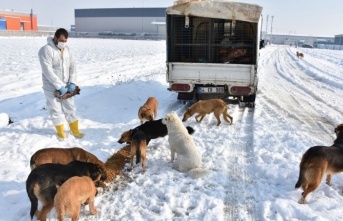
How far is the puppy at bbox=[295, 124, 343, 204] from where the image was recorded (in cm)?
394

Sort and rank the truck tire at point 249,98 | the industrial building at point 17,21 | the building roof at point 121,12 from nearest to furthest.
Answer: the truck tire at point 249,98 < the industrial building at point 17,21 < the building roof at point 121,12

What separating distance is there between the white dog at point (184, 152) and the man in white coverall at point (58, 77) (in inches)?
93.8

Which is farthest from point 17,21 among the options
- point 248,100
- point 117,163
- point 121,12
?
point 117,163

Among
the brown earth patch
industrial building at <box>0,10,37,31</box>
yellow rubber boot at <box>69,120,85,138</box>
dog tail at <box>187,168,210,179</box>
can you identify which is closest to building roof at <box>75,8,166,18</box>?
industrial building at <box>0,10,37,31</box>

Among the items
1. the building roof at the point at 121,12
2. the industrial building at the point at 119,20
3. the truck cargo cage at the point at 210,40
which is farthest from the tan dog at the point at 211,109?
the building roof at the point at 121,12

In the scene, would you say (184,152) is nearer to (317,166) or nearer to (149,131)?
(149,131)

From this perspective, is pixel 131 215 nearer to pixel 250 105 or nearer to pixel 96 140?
pixel 96 140

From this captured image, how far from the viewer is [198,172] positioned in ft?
16.0

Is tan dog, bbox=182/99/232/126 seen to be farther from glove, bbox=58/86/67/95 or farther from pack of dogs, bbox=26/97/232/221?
glove, bbox=58/86/67/95

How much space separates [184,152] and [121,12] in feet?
368

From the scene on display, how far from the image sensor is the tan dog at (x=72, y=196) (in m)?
3.32

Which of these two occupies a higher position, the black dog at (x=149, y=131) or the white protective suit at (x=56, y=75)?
the white protective suit at (x=56, y=75)

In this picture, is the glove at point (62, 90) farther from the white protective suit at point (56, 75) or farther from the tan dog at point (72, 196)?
the tan dog at point (72, 196)

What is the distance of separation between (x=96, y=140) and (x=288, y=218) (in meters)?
4.11
